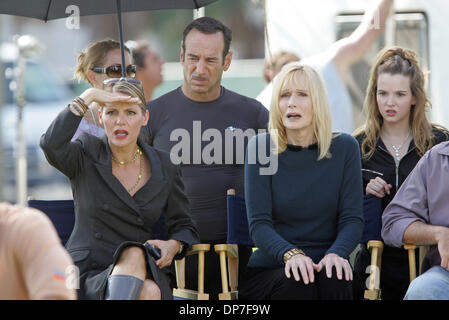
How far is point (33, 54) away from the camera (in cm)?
1078

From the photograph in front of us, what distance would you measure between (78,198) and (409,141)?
186cm

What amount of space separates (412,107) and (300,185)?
97 centimetres

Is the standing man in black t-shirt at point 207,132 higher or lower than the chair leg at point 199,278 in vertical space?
higher

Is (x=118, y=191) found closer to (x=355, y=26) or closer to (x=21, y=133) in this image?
→ (x=355, y=26)

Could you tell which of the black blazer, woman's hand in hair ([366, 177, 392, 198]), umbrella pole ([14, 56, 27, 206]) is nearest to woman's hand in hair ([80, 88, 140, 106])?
the black blazer

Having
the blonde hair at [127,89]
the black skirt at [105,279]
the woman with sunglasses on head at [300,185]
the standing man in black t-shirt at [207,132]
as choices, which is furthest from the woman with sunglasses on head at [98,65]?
the black skirt at [105,279]

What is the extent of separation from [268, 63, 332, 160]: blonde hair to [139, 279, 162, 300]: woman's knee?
3.30 feet

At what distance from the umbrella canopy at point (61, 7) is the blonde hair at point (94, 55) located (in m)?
0.19

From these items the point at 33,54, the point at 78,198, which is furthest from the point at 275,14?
the point at 33,54

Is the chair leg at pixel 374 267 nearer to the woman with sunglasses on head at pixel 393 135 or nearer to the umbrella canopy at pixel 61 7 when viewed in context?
the woman with sunglasses on head at pixel 393 135

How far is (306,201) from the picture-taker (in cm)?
444

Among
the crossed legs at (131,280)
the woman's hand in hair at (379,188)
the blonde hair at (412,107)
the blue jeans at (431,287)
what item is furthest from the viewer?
the blonde hair at (412,107)

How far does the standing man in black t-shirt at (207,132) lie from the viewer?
495 centimetres

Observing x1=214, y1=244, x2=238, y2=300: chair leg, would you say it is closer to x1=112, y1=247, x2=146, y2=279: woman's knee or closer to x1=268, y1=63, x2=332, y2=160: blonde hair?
x1=268, y1=63, x2=332, y2=160: blonde hair
